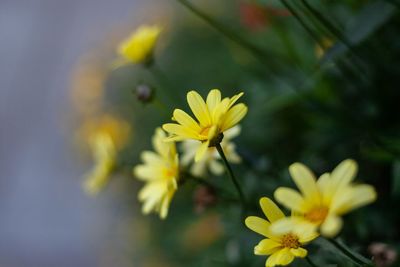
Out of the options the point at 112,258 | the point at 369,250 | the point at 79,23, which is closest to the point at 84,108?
the point at 112,258

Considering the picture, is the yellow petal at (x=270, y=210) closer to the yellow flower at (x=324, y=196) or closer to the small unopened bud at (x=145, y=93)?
the yellow flower at (x=324, y=196)

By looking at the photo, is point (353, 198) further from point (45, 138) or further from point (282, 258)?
point (45, 138)

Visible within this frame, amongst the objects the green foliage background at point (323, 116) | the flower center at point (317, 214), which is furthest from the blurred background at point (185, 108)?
the flower center at point (317, 214)

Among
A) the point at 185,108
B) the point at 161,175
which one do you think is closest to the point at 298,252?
the point at 161,175

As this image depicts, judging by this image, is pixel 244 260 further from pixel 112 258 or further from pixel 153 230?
pixel 112 258

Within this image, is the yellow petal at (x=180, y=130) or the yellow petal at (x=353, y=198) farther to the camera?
the yellow petal at (x=180, y=130)

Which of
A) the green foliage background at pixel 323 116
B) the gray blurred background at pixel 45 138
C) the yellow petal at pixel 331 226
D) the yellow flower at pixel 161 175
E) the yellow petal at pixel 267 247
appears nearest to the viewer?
the yellow petal at pixel 331 226
